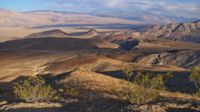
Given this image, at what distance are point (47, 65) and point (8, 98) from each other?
121ft

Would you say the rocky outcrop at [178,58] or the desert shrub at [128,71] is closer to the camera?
the desert shrub at [128,71]

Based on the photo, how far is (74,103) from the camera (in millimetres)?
20672

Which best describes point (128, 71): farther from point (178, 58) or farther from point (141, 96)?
point (178, 58)

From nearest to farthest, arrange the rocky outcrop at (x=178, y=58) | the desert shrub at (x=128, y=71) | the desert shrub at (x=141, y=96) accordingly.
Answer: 1. the desert shrub at (x=141, y=96)
2. the desert shrub at (x=128, y=71)
3. the rocky outcrop at (x=178, y=58)

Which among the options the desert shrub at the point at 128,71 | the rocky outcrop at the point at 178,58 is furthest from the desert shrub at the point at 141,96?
the rocky outcrop at the point at 178,58

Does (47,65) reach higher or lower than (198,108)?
lower

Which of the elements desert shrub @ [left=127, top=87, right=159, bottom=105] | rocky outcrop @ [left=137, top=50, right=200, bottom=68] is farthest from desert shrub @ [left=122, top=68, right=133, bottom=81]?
rocky outcrop @ [left=137, top=50, right=200, bottom=68]

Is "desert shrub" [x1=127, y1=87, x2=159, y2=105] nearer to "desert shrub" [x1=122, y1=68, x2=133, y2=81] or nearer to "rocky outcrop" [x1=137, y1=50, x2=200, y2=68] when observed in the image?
"desert shrub" [x1=122, y1=68, x2=133, y2=81]

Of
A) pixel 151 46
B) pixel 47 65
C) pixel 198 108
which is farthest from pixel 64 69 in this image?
pixel 151 46

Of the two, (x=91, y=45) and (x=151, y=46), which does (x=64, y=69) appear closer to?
(x=91, y=45)

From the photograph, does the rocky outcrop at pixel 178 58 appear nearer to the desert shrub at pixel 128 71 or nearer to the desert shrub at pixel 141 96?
the desert shrub at pixel 128 71

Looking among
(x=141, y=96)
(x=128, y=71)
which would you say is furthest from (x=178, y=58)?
(x=141, y=96)

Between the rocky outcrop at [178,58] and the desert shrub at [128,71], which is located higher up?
the desert shrub at [128,71]

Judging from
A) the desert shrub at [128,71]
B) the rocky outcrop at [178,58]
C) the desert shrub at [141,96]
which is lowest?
the rocky outcrop at [178,58]
